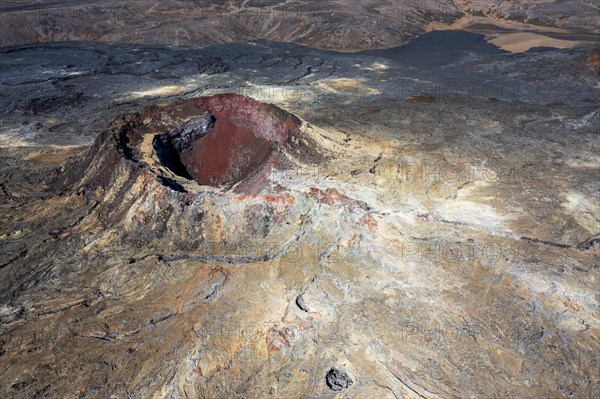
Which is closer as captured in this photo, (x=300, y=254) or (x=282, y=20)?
(x=300, y=254)

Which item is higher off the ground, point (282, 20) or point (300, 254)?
point (282, 20)

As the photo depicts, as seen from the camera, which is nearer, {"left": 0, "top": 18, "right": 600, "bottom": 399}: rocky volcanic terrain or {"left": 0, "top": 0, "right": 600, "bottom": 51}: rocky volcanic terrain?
{"left": 0, "top": 18, "right": 600, "bottom": 399}: rocky volcanic terrain

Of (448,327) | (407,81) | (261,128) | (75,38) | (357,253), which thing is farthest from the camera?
(75,38)

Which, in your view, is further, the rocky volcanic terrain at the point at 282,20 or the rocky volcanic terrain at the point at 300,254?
the rocky volcanic terrain at the point at 282,20

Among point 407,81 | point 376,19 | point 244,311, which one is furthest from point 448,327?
point 376,19

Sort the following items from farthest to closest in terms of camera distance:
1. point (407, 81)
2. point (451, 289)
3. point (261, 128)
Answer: point (407, 81) → point (261, 128) → point (451, 289)

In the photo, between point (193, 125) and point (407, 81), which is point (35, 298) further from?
point (407, 81)

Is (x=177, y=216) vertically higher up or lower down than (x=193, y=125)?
lower down

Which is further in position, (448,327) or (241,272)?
(241,272)
